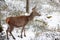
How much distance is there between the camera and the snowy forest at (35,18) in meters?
2.49

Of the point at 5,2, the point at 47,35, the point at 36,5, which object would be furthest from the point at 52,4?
the point at 5,2

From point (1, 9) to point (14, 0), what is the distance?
188 millimetres

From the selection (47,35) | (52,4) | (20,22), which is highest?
(52,4)

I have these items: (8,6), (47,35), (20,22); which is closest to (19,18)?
(20,22)

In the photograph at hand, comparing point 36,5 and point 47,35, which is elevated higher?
point 36,5

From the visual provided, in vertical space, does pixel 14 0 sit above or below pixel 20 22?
above

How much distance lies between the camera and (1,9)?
2512 mm

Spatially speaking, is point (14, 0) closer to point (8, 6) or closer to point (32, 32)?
point (8, 6)

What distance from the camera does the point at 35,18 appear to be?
8.33ft

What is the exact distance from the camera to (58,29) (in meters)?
2.56

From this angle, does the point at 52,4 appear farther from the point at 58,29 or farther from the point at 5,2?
the point at 5,2

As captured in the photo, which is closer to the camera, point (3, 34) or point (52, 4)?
point (3, 34)

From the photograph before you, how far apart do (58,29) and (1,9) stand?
704 millimetres

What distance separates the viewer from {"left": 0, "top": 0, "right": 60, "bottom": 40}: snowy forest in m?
2.49
